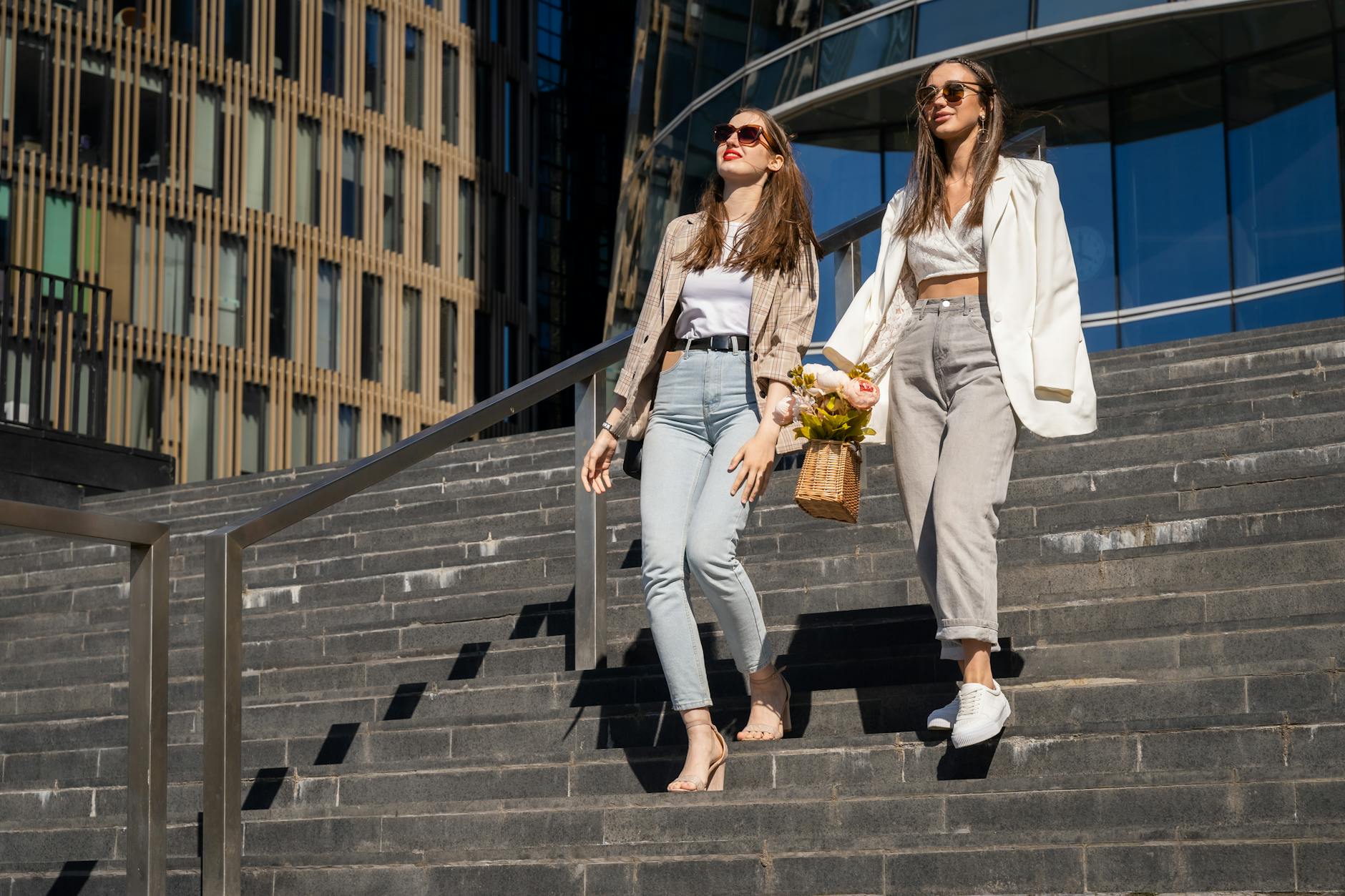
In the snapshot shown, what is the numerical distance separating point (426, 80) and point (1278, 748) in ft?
130

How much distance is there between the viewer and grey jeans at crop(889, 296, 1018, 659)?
16.0 ft

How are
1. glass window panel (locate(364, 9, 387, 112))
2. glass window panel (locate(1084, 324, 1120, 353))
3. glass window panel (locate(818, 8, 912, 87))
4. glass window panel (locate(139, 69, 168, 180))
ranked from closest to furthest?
glass window panel (locate(818, 8, 912, 87)) < glass window panel (locate(1084, 324, 1120, 353)) < glass window panel (locate(139, 69, 168, 180)) < glass window panel (locate(364, 9, 387, 112))

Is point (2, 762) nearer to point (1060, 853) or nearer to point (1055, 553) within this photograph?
point (1055, 553)

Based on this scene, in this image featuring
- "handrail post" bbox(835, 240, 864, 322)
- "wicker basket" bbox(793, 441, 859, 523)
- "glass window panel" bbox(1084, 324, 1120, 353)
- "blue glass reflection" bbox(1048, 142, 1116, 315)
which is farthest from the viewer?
"blue glass reflection" bbox(1048, 142, 1116, 315)

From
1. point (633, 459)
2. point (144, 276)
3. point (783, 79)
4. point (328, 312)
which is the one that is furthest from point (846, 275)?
point (328, 312)

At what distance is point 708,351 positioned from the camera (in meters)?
5.45

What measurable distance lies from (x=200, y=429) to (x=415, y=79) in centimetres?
1103

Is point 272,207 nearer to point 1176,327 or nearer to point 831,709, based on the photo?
point 1176,327

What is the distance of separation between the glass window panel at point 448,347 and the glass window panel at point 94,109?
9.45m

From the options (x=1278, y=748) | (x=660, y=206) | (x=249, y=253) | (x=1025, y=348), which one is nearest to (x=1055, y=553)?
(x=1025, y=348)

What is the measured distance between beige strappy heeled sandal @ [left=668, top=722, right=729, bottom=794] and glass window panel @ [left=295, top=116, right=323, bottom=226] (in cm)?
3460

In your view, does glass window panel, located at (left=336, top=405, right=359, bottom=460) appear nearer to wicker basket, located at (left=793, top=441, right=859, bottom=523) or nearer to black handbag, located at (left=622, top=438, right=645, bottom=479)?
black handbag, located at (left=622, top=438, right=645, bottom=479)

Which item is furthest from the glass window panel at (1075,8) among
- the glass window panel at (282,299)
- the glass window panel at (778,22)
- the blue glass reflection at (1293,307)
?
the glass window panel at (282,299)

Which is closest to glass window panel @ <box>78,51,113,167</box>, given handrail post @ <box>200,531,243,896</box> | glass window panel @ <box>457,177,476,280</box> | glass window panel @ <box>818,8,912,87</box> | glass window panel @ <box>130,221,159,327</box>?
glass window panel @ <box>130,221,159,327</box>
